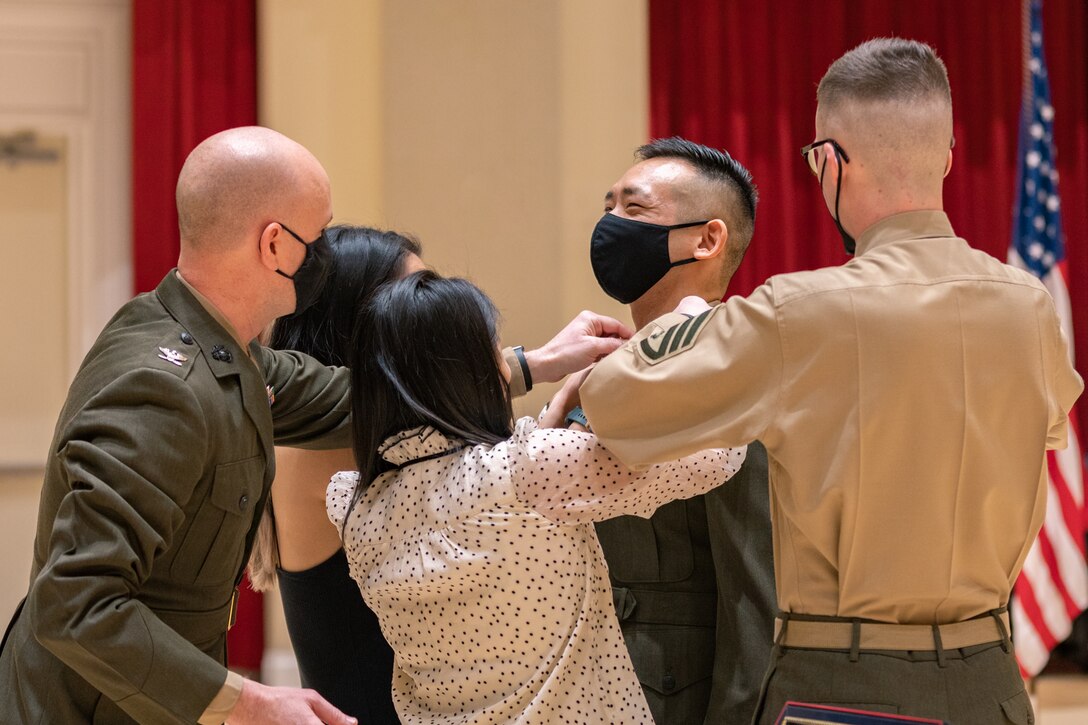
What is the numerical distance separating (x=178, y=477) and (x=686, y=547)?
908mm

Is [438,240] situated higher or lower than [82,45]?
lower

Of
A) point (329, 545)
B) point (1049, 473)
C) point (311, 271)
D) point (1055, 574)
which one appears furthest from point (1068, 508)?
point (311, 271)

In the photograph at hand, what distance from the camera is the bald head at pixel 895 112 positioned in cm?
160

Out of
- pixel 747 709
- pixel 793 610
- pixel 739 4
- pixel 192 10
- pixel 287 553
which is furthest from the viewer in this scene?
pixel 739 4

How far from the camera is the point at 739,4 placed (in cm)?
507

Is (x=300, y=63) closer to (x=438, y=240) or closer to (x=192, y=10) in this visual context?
(x=192, y=10)

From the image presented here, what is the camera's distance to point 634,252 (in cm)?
231

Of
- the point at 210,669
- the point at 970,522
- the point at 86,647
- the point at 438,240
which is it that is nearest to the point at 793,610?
the point at 970,522

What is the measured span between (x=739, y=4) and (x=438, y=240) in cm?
171

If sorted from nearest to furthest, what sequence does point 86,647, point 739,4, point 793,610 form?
1. point 86,647
2. point 793,610
3. point 739,4

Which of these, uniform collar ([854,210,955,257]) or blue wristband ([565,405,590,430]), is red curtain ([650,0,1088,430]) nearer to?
blue wristband ([565,405,590,430])

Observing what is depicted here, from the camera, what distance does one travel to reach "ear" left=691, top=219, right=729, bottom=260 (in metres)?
2.33

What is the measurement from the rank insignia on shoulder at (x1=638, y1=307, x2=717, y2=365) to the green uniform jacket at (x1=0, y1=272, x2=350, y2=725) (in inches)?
24.3

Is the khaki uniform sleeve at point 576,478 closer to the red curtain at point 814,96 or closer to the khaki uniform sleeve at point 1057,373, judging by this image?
the khaki uniform sleeve at point 1057,373
